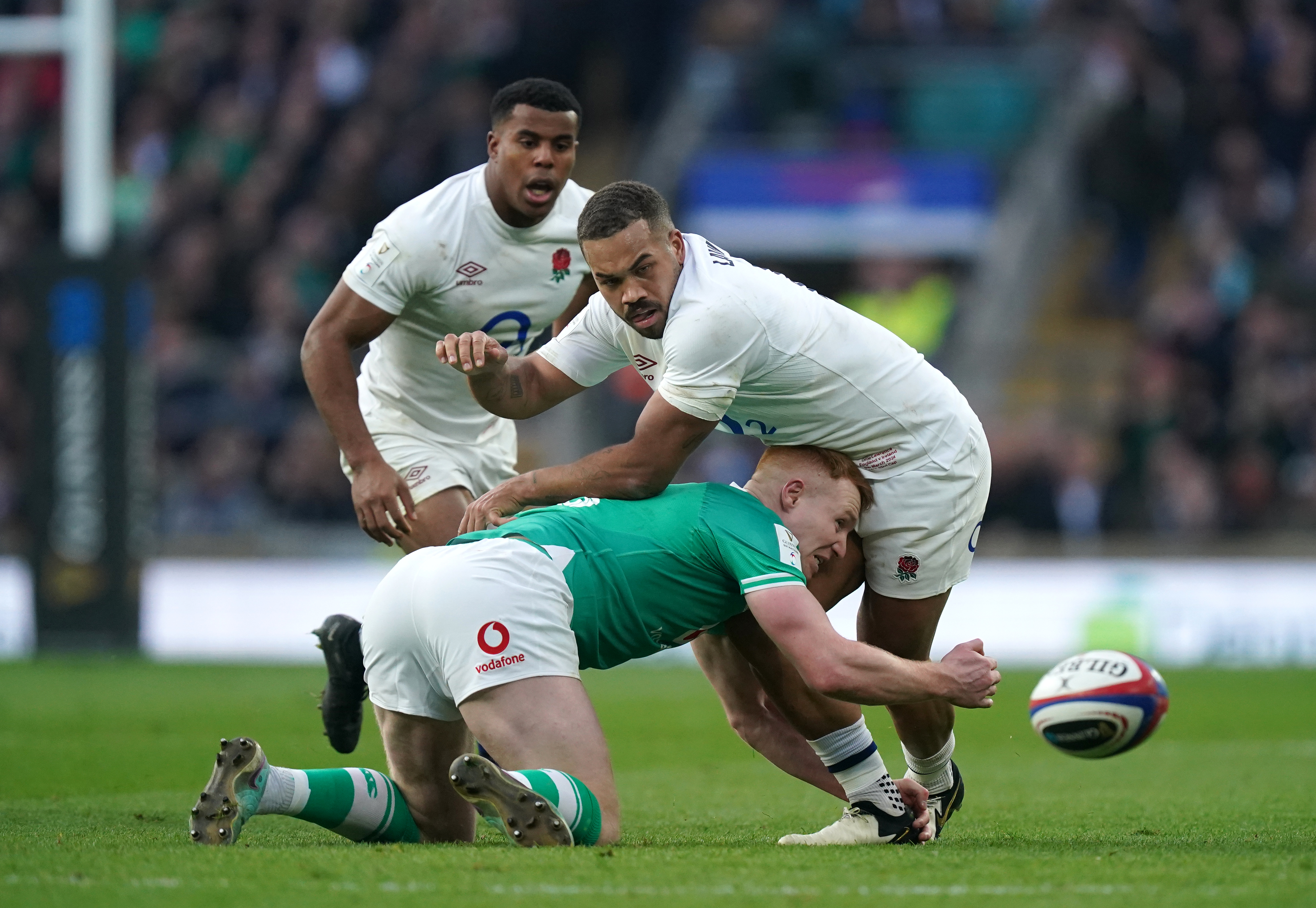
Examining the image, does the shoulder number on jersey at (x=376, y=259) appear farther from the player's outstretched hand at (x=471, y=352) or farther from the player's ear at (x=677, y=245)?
the player's ear at (x=677, y=245)

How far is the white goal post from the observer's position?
554 inches

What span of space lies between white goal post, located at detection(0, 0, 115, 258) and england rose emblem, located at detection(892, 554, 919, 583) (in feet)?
32.9

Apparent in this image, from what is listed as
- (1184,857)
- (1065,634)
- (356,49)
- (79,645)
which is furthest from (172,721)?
(356,49)

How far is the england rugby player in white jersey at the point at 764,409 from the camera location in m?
5.36

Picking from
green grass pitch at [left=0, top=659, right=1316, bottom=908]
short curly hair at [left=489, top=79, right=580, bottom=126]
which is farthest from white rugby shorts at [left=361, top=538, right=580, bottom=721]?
short curly hair at [left=489, top=79, right=580, bottom=126]

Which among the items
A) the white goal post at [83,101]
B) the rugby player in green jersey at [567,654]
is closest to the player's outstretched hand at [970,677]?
the rugby player in green jersey at [567,654]

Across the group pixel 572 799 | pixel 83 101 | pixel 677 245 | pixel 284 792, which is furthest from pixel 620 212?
pixel 83 101

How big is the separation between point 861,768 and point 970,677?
2.41 feet

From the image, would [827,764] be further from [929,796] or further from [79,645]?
[79,645]

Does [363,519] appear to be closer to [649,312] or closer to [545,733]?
[649,312]

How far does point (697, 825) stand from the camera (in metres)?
6.04

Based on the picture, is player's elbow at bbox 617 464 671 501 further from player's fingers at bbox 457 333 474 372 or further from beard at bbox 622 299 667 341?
player's fingers at bbox 457 333 474 372

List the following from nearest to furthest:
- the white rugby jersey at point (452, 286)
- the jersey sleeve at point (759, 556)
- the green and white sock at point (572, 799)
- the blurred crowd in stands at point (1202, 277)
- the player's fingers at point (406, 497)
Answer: the green and white sock at point (572, 799) → the jersey sleeve at point (759, 556) → the player's fingers at point (406, 497) → the white rugby jersey at point (452, 286) → the blurred crowd in stands at point (1202, 277)

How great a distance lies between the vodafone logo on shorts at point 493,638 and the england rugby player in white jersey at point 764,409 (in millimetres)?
594
